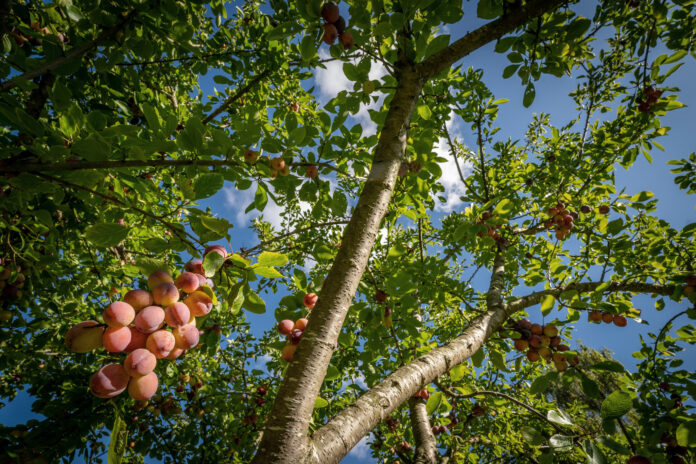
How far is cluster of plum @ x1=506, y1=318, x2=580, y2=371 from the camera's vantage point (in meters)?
1.80

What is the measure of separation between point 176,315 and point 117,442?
31 centimetres

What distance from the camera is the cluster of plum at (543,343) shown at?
1805 mm

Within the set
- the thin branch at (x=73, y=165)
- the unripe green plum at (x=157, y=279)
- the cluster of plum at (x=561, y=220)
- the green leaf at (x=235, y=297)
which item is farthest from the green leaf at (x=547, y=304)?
the cluster of plum at (x=561, y=220)

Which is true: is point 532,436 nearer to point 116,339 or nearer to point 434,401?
point 434,401

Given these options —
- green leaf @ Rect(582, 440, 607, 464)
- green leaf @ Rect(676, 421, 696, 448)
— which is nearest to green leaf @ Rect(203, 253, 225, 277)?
green leaf @ Rect(582, 440, 607, 464)

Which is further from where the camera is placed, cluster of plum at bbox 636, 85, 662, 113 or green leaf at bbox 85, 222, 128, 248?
cluster of plum at bbox 636, 85, 662, 113

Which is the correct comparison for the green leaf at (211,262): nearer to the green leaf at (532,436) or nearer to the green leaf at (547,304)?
the green leaf at (532,436)

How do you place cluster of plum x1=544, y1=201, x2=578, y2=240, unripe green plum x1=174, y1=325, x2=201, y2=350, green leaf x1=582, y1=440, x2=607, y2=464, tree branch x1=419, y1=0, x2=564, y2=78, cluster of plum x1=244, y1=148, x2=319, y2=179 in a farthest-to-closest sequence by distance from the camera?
cluster of plum x1=544, y1=201, x2=578, y2=240, cluster of plum x1=244, y1=148, x2=319, y2=179, tree branch x1=419, y1=0, x2=564, y2=78, green leaf x1=582, y1=440, x2=607, y2=464, unripe green plum x1=174, y1=325, x2=201, y2=350

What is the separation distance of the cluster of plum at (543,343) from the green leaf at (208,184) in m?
2.02

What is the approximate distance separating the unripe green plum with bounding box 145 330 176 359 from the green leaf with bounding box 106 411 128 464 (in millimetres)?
156

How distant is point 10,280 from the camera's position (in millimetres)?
2428

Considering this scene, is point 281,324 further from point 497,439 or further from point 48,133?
point 497,439

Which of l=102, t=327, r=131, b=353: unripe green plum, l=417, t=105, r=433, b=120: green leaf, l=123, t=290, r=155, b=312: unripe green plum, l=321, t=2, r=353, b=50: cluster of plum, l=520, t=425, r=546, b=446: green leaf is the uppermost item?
l=321, t=2, r=353, b=50: cluster of plum

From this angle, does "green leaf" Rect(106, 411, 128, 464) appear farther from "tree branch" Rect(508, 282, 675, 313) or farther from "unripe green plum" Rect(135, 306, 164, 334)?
"tree branch" Rect(508, 282, 675, 313)
